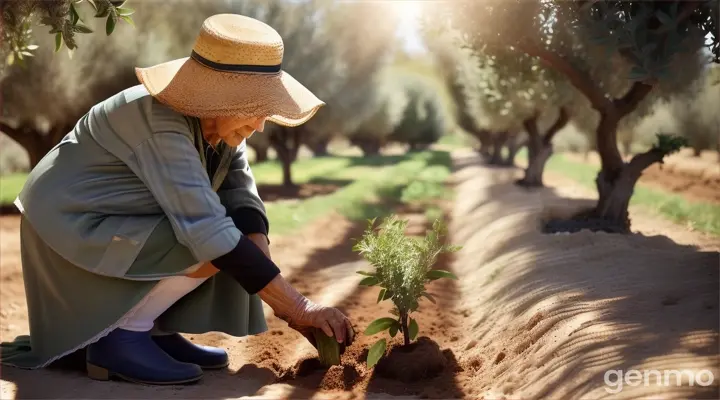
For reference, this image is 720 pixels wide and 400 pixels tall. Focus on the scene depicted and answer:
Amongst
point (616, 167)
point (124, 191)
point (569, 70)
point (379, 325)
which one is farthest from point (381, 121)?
point (124, 191)

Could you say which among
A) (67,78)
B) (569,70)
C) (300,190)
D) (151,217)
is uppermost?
(67,78)

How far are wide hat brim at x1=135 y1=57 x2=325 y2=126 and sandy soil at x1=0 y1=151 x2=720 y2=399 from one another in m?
1.37

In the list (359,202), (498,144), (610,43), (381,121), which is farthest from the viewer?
(381,121)

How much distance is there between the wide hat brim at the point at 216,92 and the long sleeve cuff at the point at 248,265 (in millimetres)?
625

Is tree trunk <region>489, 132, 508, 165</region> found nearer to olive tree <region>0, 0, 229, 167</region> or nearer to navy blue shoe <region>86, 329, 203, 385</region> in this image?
olive tree <region>0, 0, 229, 167</region>

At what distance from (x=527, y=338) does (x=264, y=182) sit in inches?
741

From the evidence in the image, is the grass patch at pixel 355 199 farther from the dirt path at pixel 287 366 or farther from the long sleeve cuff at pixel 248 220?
the long sleeve cuff at pixel 248 220

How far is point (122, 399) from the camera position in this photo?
3199 mm

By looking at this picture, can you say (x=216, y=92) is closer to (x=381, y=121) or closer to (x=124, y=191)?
(x=124, y=191)

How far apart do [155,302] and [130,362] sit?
32 cm

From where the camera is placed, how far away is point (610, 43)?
223 inches

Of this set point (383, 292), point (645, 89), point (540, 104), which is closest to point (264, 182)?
point (540, 104)

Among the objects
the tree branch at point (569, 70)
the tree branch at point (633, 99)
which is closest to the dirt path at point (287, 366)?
the tree branch at point (569, 70)

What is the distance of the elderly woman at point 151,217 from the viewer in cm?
333
